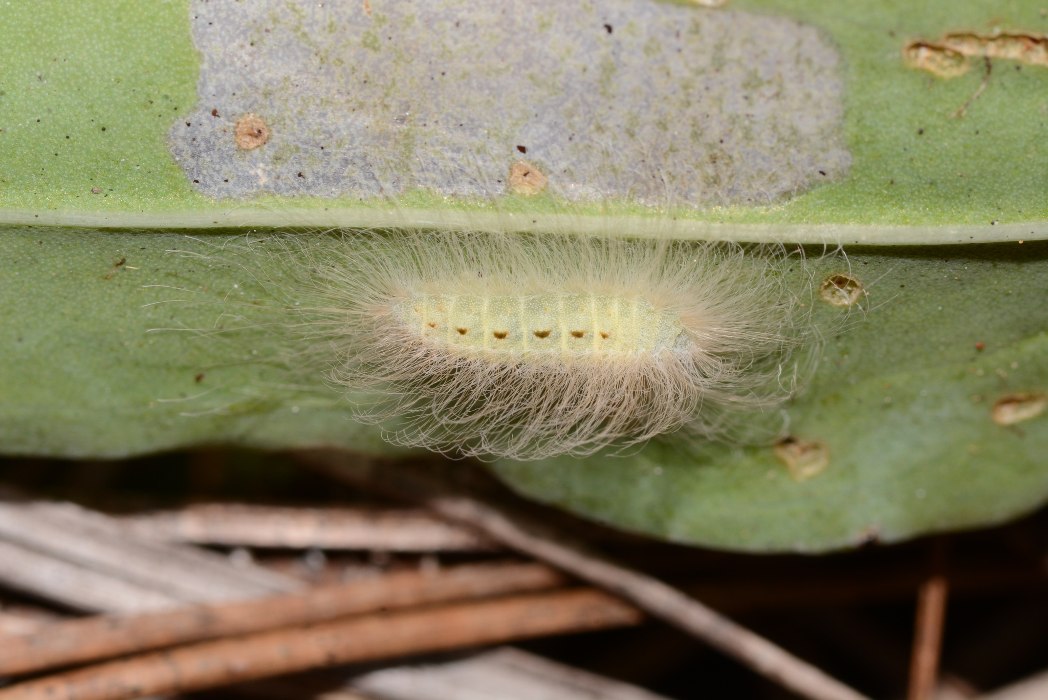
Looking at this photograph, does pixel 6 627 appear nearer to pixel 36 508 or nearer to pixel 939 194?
pixel 36 508

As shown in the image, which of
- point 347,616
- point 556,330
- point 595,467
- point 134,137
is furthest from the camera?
point 347,616

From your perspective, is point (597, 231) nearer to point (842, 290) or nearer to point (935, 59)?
point (842, 290)

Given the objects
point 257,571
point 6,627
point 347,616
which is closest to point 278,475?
point 257,571

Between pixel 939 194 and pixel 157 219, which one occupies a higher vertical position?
pixel 939 194

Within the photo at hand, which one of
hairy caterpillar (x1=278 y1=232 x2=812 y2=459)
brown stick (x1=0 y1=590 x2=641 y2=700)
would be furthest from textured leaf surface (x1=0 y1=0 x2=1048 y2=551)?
brown stick (x1=0 y1=590 x2=641 y2=700)

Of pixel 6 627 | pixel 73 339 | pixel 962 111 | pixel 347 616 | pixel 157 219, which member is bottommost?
pixel 6 627

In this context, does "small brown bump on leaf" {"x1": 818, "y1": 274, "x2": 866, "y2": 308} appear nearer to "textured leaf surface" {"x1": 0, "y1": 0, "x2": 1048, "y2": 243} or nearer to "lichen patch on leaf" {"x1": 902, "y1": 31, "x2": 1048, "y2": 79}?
"textured leaf surface" {"x1": 0, "y1": 0, "x2": 1048, "y2": 243}

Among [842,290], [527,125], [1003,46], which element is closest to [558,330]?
[527,125]
